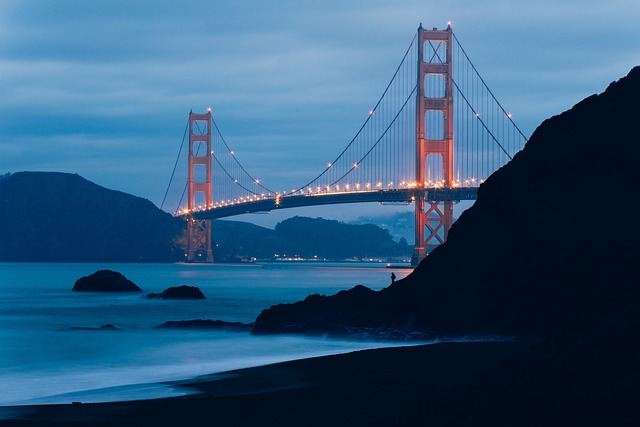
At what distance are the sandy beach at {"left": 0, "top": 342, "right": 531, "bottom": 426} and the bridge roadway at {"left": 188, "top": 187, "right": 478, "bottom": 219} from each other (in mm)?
45078

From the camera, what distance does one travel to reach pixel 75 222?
138 m

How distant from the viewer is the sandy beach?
33.6ft

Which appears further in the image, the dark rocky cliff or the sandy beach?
the dark rocky cliff

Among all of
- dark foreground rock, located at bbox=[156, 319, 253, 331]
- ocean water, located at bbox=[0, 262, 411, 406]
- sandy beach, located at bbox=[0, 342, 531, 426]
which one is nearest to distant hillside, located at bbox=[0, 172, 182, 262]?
ocean water, located at bbox=[0, 262, 411, 406]

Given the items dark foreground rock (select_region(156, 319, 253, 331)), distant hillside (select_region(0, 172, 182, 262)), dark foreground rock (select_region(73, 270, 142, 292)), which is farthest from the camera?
distant hillside (select_region(0, 172, 182, 262))

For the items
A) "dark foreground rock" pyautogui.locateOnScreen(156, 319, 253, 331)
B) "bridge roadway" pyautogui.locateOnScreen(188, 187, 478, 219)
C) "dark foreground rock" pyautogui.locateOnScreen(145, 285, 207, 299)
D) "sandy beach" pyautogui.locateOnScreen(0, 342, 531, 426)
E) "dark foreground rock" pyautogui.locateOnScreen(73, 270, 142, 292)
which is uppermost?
"bridge roadway" pyautogui.locateOnScreen(188, 187, 478, 219)

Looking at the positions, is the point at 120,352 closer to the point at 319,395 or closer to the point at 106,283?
the point at 319,395

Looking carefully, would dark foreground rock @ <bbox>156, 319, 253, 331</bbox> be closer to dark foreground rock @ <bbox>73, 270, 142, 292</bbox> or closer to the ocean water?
the ocean water

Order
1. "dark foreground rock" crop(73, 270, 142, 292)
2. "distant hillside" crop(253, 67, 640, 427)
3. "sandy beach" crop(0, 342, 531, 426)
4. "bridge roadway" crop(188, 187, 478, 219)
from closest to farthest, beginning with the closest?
"sandy beach" crop(0, 342, 531, 426) → "distant hillside" crop(253, 67, 640, 427) → "dark foreground rock" crop(73, 270, 142, 292) → "bridge roadway" crop(188, 187, 478, 219)

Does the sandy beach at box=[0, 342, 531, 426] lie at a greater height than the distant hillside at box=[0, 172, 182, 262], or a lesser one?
lesser

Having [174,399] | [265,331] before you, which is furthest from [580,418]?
[265,331]

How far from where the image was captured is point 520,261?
1838 cm

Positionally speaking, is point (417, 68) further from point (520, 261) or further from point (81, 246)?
point (81, 246)

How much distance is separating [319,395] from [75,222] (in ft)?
425
